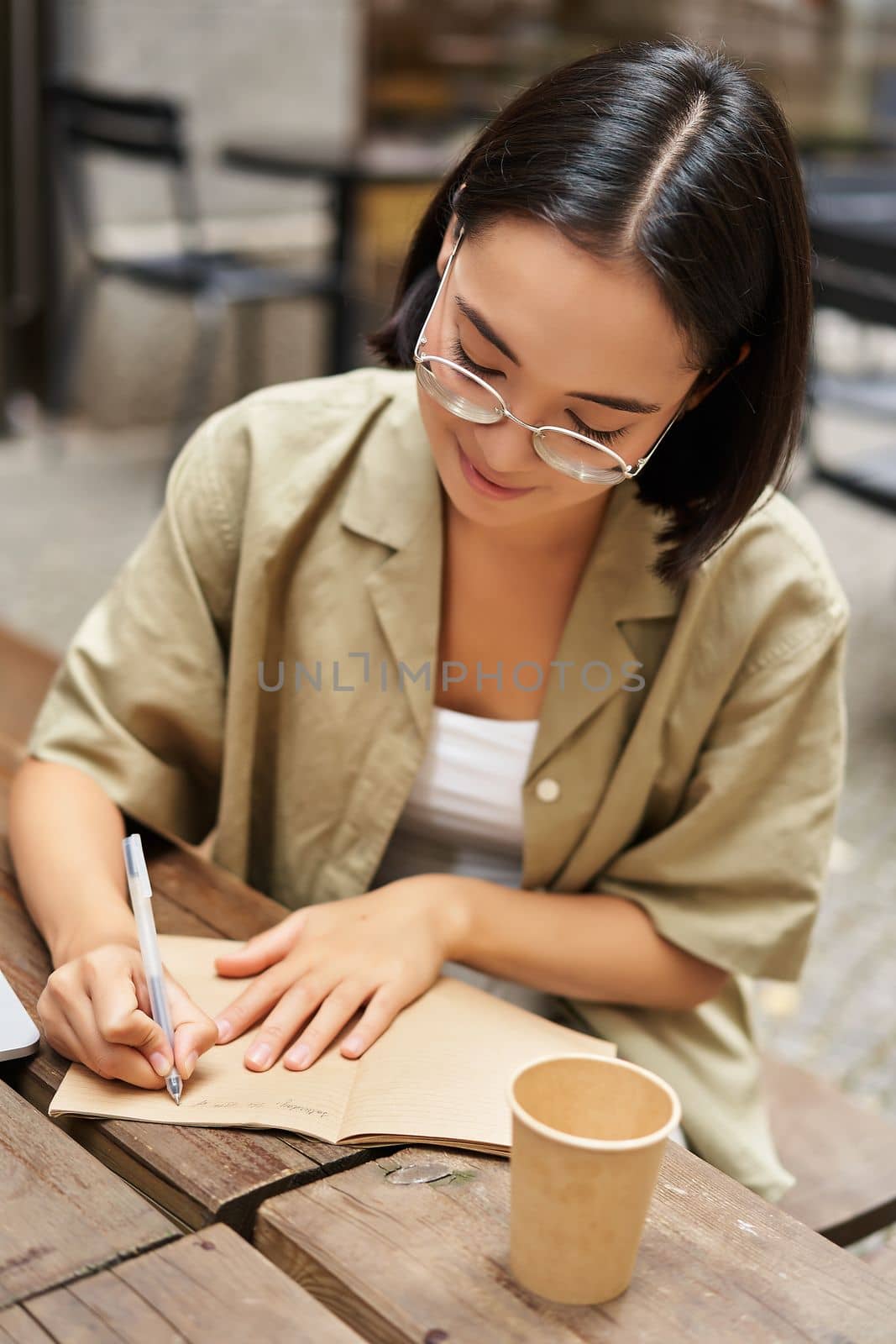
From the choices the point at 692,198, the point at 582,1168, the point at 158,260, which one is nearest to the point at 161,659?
the point at 692,198

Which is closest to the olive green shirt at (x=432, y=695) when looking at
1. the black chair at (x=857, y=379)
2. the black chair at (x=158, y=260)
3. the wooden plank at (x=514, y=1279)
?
the wooden plank at (x=514, y=1279)

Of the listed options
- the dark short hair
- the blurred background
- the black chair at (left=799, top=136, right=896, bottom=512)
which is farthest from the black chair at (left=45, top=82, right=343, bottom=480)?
the dark short hair

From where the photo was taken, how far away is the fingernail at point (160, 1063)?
923 millimetres

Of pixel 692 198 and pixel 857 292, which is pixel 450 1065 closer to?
pixel 692 198

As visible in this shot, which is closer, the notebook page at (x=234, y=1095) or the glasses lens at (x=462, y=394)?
the notebook page at (x=234, y=1095)

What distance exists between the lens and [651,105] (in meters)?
1.05

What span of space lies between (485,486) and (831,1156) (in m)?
0.75

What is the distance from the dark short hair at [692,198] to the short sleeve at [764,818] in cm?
13

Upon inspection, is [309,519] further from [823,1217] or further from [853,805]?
[853,805]

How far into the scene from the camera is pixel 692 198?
3.37 feet

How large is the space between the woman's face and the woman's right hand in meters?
0.42

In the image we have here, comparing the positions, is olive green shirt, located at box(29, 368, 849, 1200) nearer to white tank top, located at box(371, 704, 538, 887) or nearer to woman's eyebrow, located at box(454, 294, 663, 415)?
white tank top, located at box(371, 704, 538, 887)

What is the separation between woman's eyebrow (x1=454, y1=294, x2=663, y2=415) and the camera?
3.34 ft

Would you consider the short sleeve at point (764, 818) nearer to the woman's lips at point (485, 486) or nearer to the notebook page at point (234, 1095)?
the woman's lips at point (485, 486)
